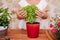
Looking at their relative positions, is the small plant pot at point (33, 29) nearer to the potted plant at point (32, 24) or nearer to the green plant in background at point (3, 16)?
the potted plant at point (32, 24)

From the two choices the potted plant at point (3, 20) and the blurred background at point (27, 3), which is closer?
the potted plant at point (3, 20)

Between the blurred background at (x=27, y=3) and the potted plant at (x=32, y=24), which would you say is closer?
the potted plant at (x=32, y=24)

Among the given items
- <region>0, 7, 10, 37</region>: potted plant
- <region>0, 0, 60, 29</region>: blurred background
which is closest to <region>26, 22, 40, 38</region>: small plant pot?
<region>0, 7, 10, 37</region>: potted plant

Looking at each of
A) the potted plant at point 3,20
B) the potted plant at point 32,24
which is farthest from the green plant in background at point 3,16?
the potted plant at point 32,24

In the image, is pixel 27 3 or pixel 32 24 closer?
pixel 32 24

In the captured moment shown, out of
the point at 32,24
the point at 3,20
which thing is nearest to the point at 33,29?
the point at 32,24

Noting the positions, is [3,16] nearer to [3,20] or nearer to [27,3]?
[3,20]

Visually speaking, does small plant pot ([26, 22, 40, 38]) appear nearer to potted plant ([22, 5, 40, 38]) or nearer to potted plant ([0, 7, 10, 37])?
potted plant ([22, 5, 40, 38])

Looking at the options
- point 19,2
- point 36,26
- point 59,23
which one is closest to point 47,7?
point 19,2

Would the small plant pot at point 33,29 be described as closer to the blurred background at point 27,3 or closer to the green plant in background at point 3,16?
the green plant in background at point 3,16

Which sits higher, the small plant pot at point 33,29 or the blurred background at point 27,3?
the blurred background at point 27,3

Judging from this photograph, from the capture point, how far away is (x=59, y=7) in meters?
2.15

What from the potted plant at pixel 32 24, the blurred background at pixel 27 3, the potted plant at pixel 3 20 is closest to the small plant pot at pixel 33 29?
the potted plant at pixel 32 24

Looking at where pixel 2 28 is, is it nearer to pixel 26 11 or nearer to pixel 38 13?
pixel 26 11
